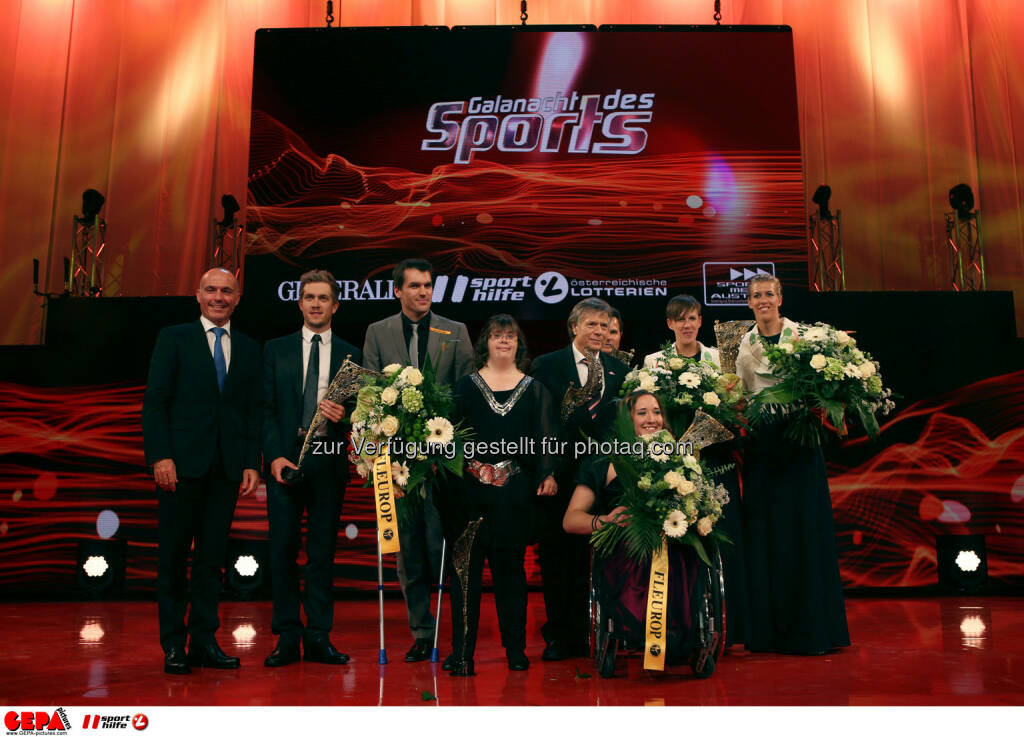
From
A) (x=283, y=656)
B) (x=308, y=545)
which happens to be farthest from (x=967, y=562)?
(x=283, y=656)

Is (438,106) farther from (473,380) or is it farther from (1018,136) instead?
(1018,136)

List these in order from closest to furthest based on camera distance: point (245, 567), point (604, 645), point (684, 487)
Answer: point (684, 487) < point (604, 645) < point (245, 567)

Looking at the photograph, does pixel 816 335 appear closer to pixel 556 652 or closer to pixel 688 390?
pixel 688 390

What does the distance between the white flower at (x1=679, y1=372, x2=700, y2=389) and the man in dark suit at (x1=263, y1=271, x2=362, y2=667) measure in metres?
1.51

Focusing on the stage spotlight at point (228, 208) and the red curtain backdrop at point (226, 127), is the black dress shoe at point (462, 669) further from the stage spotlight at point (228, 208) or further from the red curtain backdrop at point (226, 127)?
the red curtain backdrop at point (226, 127)

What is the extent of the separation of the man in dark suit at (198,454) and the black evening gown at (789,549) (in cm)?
232

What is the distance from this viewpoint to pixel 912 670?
3369mm

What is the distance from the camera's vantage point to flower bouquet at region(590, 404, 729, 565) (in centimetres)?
325

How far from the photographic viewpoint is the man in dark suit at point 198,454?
11.5 ft

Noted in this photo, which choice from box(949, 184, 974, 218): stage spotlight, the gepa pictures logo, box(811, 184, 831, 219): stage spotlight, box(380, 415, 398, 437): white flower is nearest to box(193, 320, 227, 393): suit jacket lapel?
box(380, 415, 398, 437): white flower

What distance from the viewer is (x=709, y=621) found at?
11.2ft

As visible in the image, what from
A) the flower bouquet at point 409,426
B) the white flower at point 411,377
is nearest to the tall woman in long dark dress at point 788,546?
the flower bouquet at point 409,426

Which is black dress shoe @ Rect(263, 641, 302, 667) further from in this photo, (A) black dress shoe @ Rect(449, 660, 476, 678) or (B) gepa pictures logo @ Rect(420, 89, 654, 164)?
(B) gepa pictures logo @ Rect(420, 89, 654, 164)

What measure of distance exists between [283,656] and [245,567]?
2.72m
